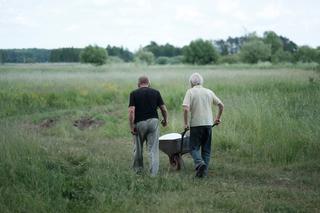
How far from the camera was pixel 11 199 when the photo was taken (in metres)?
6.98

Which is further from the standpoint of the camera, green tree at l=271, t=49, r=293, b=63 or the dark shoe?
green tree at l=271, t=49, r=293, b=63

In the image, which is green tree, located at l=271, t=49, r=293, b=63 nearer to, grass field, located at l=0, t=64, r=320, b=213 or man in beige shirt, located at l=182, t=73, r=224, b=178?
grass field, located at l=0, t=64, r=320, b=213

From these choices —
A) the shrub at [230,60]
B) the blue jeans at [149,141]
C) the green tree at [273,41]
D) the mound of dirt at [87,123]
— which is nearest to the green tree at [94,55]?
the shrub at [230,60]

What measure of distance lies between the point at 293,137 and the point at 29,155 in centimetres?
627

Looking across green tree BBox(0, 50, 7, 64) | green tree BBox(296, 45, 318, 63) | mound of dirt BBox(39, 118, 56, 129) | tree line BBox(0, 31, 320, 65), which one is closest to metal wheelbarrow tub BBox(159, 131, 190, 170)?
mound of dirt BBox(39, 118, 56, 129)

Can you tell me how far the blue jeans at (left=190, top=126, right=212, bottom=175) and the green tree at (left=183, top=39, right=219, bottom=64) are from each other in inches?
3156

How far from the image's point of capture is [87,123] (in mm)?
18578

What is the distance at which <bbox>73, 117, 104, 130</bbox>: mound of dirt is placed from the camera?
18188 mm

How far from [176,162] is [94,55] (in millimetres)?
65226

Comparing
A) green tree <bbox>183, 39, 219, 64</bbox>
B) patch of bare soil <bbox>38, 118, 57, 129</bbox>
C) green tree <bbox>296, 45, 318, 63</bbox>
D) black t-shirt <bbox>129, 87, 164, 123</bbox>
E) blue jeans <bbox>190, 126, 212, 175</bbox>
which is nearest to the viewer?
black t-shirt <bbox>129, 87, 164, 123</bbox>

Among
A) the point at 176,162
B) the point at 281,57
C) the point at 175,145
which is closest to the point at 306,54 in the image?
the point at 281,57

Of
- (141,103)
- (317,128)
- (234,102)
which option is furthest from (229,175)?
(234,102)

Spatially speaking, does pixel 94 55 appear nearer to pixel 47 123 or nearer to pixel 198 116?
pixel 47 123

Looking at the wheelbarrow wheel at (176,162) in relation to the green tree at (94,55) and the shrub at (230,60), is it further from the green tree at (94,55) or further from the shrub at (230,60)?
the shrub at (230,60)
